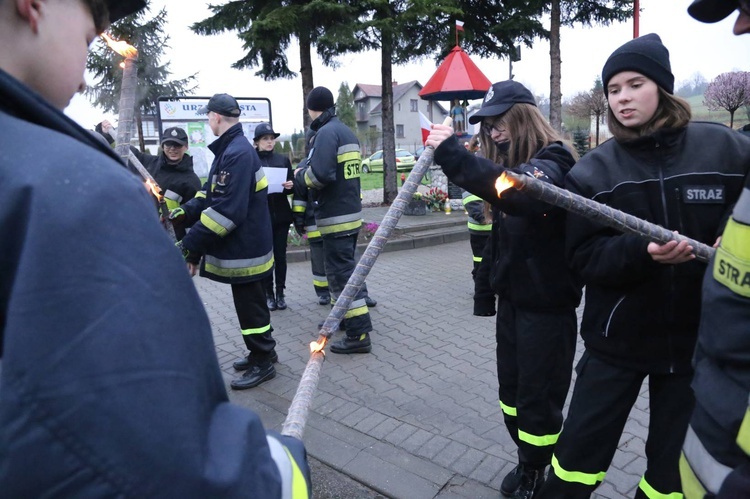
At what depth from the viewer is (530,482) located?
2.85 m

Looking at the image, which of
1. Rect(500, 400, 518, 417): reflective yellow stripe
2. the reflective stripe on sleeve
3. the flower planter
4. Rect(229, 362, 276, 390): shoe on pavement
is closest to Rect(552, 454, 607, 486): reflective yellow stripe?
Rect(500, 400, 518, 417): reflective yellow stripe

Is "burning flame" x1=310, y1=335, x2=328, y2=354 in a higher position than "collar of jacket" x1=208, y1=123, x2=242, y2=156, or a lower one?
lower

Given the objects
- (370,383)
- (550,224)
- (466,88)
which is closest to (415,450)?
(370,383)

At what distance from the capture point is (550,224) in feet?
8.69

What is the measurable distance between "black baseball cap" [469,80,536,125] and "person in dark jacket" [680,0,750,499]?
4.67 feet

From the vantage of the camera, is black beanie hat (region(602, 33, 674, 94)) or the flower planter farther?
the flower planter

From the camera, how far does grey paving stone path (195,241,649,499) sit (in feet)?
10.3

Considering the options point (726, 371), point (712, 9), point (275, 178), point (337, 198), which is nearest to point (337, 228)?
point (337, 198)

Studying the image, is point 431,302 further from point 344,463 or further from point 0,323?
point 0,323

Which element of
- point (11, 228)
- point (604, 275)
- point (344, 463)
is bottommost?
point (344, 463)

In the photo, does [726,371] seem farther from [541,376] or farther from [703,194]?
[541,376]

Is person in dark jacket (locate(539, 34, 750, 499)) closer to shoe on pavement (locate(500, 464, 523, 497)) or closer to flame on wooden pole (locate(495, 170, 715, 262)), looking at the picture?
flame on wooden pole (locate(495, 170, 715, 262))

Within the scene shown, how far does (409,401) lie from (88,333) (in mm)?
3634

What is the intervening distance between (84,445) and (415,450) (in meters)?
2.99
